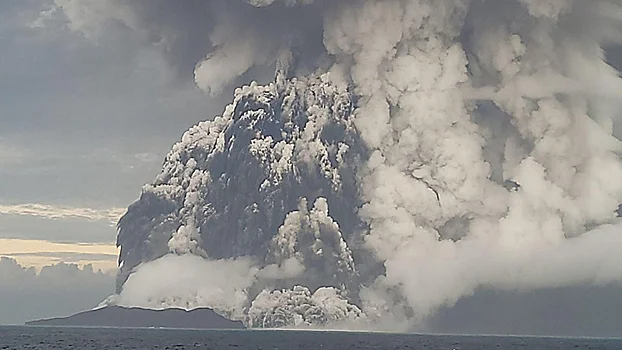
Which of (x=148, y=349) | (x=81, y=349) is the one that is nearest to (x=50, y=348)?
(x=81, y=349)

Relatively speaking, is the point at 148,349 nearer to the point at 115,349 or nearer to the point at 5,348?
the point at 115,349

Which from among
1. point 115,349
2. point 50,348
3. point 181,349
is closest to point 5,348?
point 50,348

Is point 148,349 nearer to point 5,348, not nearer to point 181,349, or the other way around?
point 181,349

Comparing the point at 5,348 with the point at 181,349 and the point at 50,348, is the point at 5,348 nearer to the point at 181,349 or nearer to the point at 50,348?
the point at 50,348

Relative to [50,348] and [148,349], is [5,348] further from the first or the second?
[148,349]

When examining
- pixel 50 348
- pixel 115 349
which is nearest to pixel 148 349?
pixel 115 349
